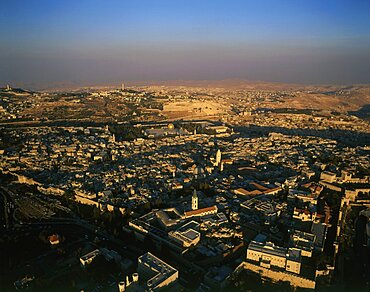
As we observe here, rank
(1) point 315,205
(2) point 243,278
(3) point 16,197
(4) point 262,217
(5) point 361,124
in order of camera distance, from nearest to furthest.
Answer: (2) point 243,278 < (4) point 262,217 < (1) point 315,205 < (3) point 16,197 < (5) point 361,124

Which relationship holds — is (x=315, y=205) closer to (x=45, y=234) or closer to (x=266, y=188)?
(x=266, y=188)

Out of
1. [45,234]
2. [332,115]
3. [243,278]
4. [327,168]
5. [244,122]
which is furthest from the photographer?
[332,115]

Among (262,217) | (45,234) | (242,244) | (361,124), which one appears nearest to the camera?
(242,244)

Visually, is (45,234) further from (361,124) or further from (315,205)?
(361,124)

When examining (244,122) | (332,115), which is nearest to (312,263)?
(244,122)

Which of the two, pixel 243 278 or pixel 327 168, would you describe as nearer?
pixel 243 278

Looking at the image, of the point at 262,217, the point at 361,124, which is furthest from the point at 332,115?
the point at 262,217
